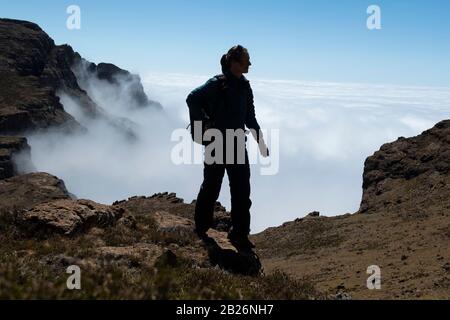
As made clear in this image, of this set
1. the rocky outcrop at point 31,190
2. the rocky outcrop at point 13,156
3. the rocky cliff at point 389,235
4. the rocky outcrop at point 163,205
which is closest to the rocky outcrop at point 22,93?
the rocky outcrop at point 13,156

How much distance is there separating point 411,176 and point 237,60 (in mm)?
22438

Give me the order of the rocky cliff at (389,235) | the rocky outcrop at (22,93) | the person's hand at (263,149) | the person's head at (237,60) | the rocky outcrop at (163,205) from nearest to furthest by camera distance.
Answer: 1. the person's head at (237,60)
2. the person's hand at (263,149)
3. the rocky cliff at (389,235)
4. the rocky outcrop at (163,205)
5. the rocky outcrop at (22,93)

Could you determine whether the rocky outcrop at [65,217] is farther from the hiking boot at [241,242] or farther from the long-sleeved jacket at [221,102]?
the long-sleeved jacket at [221,102]

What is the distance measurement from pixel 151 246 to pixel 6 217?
353cm

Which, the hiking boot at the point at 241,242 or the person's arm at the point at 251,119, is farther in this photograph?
the hiking boot at the point at 241,242

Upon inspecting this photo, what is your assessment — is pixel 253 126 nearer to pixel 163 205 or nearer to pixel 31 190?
pixel 163 205

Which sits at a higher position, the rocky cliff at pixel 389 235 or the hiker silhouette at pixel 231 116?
the hiker silhouette at pixel 231 116

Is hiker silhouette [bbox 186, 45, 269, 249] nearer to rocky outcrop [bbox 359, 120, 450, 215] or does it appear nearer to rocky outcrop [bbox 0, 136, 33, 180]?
rocky outcrop [bbox 359, 120, 450, 215]

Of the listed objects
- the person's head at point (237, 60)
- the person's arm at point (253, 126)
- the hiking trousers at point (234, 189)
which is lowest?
the hiking trousers at point (234, 189)

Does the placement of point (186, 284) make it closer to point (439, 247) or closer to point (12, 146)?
point (439, 247)

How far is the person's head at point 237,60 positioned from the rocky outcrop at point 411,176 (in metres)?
15.0

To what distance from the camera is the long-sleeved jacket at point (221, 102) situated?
9.42 metres

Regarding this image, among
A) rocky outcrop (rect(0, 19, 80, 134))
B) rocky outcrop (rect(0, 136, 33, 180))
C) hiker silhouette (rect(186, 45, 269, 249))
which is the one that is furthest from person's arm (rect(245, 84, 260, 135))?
rocky outcrop (rect(0, 19, 80, 134))

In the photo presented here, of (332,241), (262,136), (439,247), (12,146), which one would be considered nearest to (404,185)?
(332,241)
